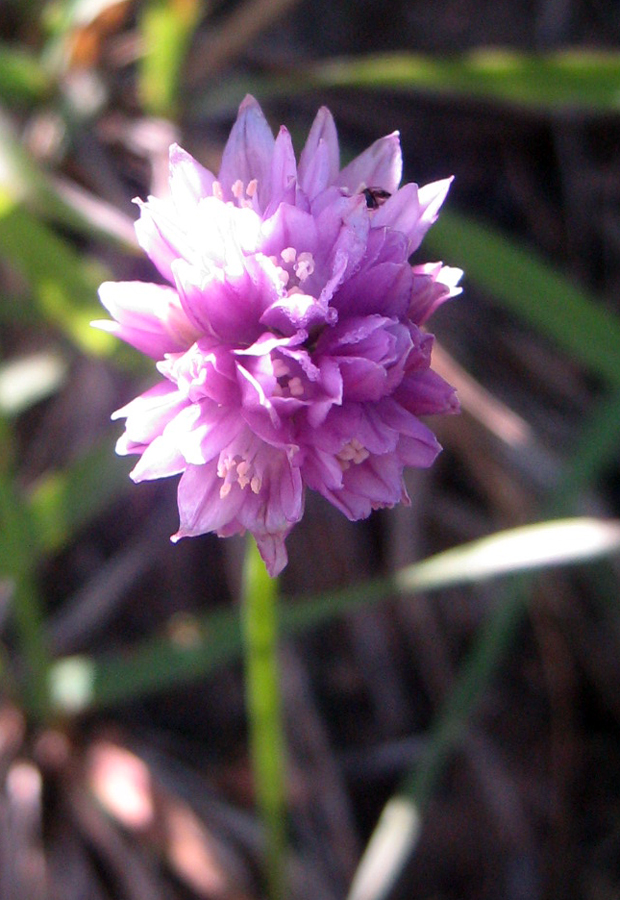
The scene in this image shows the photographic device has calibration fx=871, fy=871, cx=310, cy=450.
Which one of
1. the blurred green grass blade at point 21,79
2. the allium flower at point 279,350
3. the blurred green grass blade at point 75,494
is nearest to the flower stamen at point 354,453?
the allium flower at point 279,350

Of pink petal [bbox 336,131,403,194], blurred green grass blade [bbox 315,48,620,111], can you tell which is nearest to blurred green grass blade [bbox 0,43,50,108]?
blurred green grass blade [bbox 315,48,620,111]

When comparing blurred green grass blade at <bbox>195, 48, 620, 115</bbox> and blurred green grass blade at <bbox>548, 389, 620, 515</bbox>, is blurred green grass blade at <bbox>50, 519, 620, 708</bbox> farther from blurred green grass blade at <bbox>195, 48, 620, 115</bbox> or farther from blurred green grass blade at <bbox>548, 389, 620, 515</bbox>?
blurred green grass blade at <bbox>195, 48, 620, 115</bbox>

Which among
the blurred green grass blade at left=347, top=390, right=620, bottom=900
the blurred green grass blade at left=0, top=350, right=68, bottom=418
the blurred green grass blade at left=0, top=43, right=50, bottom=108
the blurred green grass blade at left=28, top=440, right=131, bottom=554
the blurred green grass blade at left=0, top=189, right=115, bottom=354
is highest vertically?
the blurred green grass blade at left=0, top=43, right=50, bottom=108

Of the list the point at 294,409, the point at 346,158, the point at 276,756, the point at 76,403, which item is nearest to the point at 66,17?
the point at 346,158

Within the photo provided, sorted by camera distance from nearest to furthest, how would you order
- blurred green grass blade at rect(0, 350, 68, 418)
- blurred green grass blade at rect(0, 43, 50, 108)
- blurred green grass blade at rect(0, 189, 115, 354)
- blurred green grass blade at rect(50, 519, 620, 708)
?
1. blurred green grass blade at rect(50, 519, 620, 708)
2. blurred green grass blade at rect(0, 189, 115, 354)
3. blurred green grass blade at rect(0, 350, 68, 418)
4. blurred green grass blade at rect(0, 43, 50, 108)

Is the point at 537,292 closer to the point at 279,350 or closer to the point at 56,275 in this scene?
the point at 56,275

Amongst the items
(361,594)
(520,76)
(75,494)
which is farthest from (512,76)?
(75,494)
